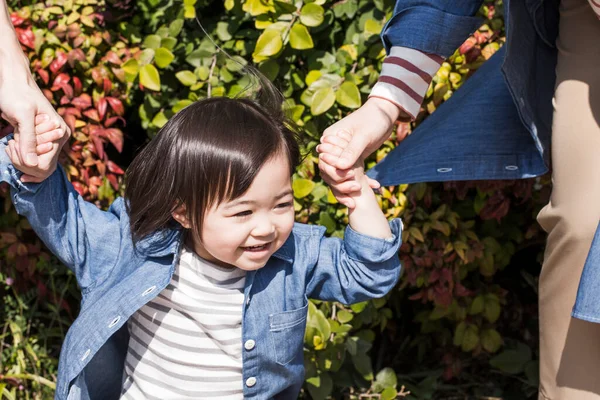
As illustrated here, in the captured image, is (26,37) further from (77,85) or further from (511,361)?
(511,361)

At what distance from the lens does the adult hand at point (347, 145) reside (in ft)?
6.06

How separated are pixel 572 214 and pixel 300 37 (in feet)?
3.25

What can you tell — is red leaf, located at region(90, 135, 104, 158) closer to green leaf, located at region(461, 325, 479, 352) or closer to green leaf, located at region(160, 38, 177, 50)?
green leaf, located at region(160, 38, 177, 50)

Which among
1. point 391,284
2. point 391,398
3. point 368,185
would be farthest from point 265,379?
point 391,398

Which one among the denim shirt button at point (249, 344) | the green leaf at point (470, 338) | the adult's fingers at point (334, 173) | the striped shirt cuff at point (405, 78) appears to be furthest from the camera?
the green leaf at point (470, 338)

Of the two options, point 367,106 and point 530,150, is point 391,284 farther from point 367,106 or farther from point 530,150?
point 530,150

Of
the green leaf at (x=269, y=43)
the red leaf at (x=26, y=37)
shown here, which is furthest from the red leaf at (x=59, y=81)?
the green leaf at (x=269, y=43)

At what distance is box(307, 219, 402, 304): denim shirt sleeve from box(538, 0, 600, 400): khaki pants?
32 cm

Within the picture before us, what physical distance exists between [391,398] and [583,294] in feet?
3.69

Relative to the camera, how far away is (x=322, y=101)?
8.11 ft

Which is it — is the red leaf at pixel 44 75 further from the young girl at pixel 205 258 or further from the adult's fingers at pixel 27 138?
the adult's fingers at pixel 27 138

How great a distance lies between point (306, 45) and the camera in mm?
2490

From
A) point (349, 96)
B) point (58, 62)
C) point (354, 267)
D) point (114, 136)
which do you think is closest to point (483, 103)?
point (349, 96)

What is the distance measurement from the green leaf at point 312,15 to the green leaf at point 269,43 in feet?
0.28
